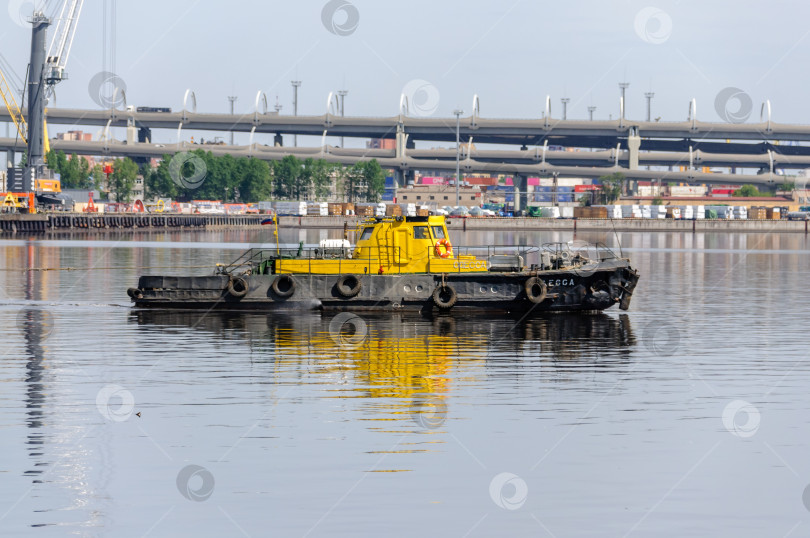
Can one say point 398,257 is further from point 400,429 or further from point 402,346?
point 400,429

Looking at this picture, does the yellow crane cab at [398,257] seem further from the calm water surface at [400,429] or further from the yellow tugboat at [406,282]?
the calm water surface at [400,429]

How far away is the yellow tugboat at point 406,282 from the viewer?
45.1 meters

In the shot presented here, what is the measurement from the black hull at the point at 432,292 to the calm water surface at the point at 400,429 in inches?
67.2

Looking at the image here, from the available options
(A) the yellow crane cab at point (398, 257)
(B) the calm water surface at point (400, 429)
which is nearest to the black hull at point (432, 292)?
(A) the yellow crane cab at point (398, 257)

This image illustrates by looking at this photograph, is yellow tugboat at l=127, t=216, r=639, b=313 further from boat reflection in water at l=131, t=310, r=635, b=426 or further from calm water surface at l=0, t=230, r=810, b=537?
calm water surface at l=0, t=230, r=810, b=537

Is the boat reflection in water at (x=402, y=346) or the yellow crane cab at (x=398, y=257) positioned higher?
the yellow crane cab at (x=398, y=257)

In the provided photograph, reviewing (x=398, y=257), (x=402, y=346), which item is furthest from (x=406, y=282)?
(x=402, y=346)

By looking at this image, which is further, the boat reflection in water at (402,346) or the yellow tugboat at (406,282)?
the yellow tugboat at (406,282)

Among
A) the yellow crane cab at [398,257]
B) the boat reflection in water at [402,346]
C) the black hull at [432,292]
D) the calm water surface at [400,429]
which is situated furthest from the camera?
the yellow crane cab at [398,257]

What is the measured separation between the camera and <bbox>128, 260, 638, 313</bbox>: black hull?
45.0 metres

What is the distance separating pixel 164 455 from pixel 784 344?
2603 cm

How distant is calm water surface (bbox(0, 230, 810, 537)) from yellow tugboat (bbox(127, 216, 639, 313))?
1.80 meters

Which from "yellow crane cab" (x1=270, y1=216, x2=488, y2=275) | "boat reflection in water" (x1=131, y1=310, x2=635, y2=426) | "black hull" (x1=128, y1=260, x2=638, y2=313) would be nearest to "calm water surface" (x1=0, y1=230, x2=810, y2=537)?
"boat reflection in water" (x1=131, y1=310, x2=635, y2=426)

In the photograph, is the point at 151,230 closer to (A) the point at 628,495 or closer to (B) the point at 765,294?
(B) the point at 765,294
